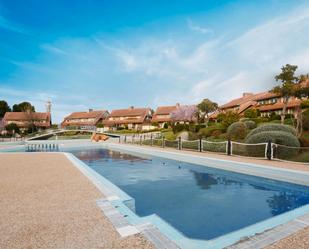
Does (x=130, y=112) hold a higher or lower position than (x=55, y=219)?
higher

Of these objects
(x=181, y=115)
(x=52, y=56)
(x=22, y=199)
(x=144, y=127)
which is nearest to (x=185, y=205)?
(x=22, y=199)

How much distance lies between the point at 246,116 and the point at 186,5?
2405 cm

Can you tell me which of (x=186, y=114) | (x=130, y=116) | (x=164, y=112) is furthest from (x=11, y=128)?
(x=186, y=114)

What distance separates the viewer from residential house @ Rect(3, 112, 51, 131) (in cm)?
6048

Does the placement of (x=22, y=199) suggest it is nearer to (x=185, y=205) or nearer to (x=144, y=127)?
(x=185, y=205)

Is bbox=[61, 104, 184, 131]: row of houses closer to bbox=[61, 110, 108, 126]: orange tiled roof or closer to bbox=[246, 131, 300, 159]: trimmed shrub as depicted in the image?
bbox=[61, 110, 108, 126]: orange tiled roof

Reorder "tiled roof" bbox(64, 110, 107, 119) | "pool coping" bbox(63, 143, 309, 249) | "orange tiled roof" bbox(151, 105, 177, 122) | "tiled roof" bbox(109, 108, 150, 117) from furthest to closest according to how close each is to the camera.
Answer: "tiled roof" bbox(64, 110, 107, 119) < "tiled roof" bbox(109, 108, 150, 117) < "orange tiled roof" bbox(151, 105, 177, 122) < "pool coping" bbox(63, 143, 309, 249)

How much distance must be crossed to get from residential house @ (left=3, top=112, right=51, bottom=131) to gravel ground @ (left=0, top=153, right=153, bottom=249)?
59530mm

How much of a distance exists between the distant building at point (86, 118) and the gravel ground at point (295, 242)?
6573 centimetres

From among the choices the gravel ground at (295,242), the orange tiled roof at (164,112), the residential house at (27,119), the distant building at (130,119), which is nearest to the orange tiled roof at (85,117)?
the distant building at (130,119)

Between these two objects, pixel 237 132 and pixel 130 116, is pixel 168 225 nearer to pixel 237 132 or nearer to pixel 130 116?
pixel 237 132

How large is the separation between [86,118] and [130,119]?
45.7 ft

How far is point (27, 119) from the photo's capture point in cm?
6034

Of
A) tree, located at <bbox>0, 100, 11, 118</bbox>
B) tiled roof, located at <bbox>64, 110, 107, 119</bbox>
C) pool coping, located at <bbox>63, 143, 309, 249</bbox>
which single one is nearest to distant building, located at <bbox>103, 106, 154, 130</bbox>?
tiled roof, located at <bbox>64, 110, 107, 119</bbox>
